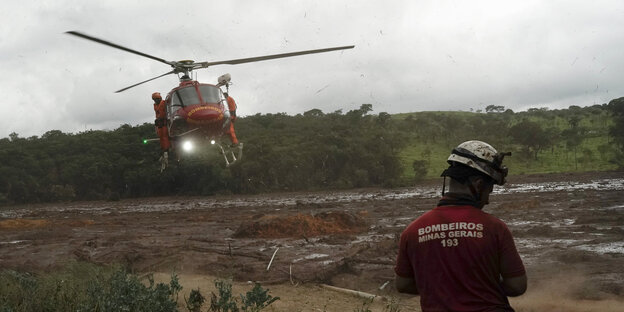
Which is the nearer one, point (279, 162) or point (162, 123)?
point (162, 123)

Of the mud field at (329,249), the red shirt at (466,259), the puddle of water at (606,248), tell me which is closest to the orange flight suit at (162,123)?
the mud field at (329,249)

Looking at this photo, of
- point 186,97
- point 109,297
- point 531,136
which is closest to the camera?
point 109,297

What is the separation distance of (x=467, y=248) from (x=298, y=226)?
14.6m

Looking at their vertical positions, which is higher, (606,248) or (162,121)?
(162,121)

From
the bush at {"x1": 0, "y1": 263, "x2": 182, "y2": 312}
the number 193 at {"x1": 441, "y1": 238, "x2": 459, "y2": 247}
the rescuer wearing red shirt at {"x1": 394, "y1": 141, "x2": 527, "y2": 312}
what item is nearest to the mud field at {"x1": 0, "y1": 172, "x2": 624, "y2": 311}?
the bush at {"x1": 0, "y1": 263, "x2": 182, "y2": 312}

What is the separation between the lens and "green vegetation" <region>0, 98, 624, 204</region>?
141 ft

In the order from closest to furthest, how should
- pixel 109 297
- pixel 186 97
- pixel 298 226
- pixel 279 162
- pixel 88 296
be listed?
pixel 109 297, pixel 88 296, pixel 186 97, pixel 298 226, pixel 279 162

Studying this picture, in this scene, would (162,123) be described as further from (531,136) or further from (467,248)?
(531,136)

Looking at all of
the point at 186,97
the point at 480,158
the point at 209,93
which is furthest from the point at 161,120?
the point at 480,158

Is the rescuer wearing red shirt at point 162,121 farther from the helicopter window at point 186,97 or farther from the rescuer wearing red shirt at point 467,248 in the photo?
the rescuer wearing red shirt at point 467,248

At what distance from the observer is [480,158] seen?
324 centimetres

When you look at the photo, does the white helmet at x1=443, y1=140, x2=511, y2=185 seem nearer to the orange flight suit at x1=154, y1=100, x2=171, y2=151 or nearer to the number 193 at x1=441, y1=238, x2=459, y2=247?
the number 193 at x1=441, y1=238, x2=459, y2=247

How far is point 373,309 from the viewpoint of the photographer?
28.9ft

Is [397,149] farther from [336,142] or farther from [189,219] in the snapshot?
[189,219]
